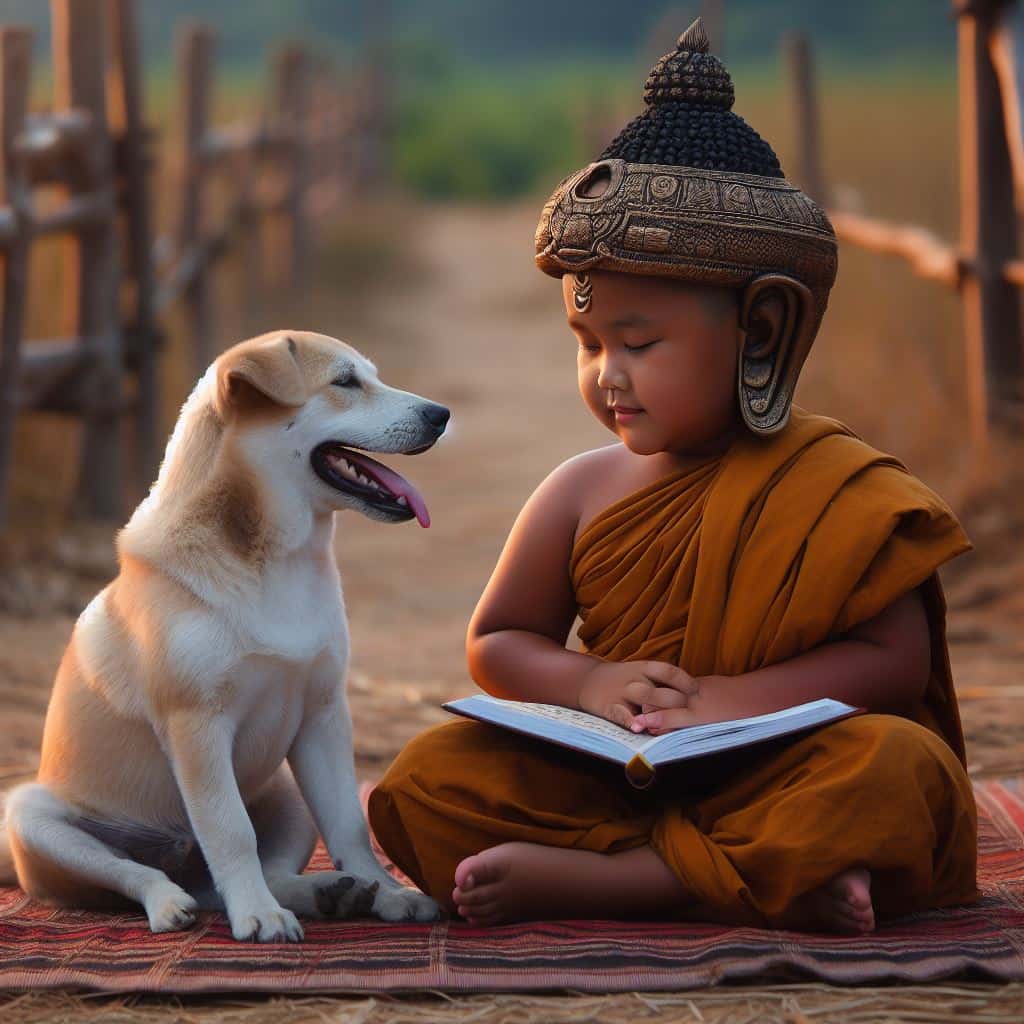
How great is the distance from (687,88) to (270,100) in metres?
12.7

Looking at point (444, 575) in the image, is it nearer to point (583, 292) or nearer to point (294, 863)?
point (294, 863)

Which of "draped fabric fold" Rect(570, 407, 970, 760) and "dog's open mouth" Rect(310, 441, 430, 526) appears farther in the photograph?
"dog's open mouth" Rect(310, 441, 430, 526)

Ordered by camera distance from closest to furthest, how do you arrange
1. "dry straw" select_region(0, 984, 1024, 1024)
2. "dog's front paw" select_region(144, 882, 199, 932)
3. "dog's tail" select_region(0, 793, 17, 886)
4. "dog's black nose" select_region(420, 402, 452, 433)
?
"dry straw" select_region(0, 984, 1024, 1024) < "dog's front paw" select_region(144, 882, 199, 932) < "dog's black nose" select_region(420, 402, 452, 433) < "dog's tail" select_region(0, 793, 17, 886)

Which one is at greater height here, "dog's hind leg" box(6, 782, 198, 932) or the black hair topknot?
the black hair topknot

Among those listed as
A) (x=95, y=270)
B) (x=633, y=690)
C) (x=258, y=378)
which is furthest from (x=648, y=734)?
(x=95, y=270)

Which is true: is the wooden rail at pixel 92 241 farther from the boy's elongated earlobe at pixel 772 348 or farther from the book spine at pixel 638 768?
the book spine at pixel 638 768

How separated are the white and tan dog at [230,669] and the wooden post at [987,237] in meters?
4.58

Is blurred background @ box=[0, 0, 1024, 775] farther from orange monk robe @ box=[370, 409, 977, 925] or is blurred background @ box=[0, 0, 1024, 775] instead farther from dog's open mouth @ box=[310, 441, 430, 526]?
orange monk robe @ box=[370, 409, 977, 925]

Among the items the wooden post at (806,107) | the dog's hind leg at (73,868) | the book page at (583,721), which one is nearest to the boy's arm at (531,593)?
the book page at (583,721)

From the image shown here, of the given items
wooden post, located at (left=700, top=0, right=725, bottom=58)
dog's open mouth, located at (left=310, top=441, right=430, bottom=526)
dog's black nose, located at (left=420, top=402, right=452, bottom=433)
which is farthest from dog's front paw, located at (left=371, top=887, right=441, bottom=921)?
wooden post, located at (left=700, top=0, right=725, bottom=58)

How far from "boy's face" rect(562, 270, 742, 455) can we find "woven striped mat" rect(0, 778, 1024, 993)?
90 centimetres

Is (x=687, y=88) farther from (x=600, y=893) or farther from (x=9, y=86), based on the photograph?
(x=9, y=86)

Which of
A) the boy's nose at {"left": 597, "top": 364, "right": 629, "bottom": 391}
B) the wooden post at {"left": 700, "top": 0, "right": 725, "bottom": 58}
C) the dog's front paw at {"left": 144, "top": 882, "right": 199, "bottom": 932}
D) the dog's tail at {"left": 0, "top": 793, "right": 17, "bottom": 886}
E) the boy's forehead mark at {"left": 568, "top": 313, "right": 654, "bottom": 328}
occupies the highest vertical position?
the wooden post at {"left": 700, "top": 0, "right": 725, "bottom": 58}

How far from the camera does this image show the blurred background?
6.00 meters
